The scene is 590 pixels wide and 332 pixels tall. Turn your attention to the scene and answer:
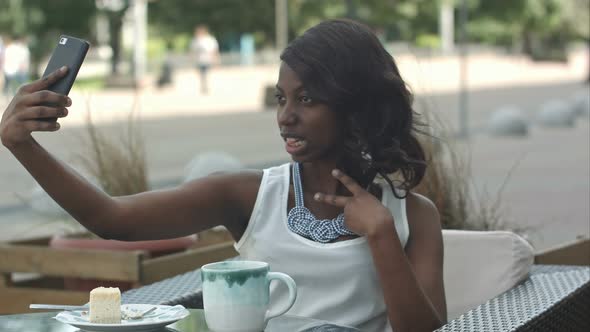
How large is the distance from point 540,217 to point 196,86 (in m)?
28.8

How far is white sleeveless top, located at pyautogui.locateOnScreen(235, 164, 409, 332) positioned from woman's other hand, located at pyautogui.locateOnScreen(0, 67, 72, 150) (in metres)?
0.66

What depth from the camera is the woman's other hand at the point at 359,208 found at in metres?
2.97

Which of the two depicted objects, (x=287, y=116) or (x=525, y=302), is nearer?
(x=287, y=116)

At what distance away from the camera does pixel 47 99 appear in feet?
8.55

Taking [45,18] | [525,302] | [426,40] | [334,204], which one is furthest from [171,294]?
[426,40]

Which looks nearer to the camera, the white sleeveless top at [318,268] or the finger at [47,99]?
the finger at [47,99]

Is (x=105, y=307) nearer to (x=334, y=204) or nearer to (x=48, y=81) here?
(x=48, y=81)

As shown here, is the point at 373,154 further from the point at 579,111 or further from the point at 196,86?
the point at 196,86

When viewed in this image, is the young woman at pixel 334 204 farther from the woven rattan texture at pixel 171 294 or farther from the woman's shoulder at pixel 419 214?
the woven rattan texture at pixel 171 294

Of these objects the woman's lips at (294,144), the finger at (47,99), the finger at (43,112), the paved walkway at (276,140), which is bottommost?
the paved walkway at (276,140)

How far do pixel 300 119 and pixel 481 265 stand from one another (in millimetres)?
1271

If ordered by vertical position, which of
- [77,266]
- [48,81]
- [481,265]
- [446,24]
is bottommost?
[77,266]

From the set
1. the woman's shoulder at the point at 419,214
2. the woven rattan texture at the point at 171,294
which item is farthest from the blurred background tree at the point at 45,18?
the woman's shoulder at the point at 419,214

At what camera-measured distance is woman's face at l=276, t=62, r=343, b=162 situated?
3002mm
